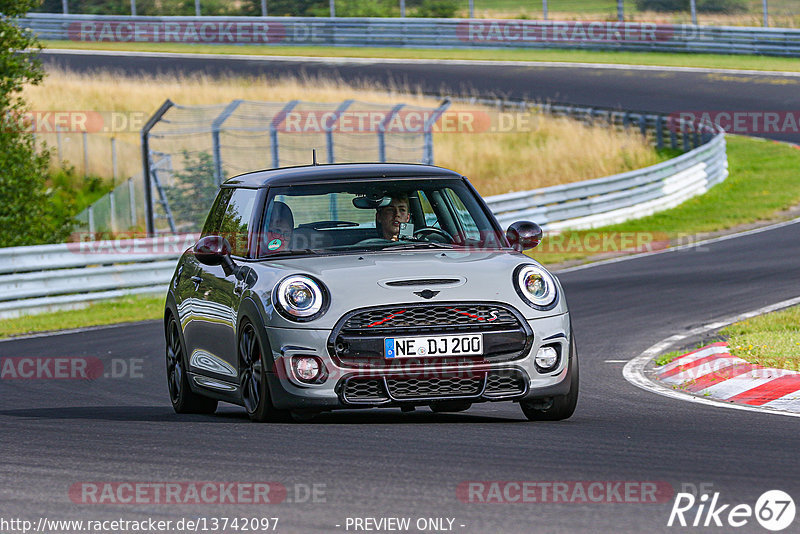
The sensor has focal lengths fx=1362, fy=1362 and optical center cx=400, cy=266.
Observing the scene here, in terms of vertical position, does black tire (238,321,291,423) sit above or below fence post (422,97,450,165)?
above

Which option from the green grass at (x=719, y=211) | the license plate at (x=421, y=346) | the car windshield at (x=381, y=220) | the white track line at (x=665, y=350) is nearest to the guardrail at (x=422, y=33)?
the green grass at (x=719, y=211)

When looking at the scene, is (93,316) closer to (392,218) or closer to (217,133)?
(217,133)

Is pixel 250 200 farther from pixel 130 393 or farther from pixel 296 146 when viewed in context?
pixel 296 146

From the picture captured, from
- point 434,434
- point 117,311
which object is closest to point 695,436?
point 434,434

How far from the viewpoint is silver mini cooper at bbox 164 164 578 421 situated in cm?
740

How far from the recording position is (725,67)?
4269 centimetres

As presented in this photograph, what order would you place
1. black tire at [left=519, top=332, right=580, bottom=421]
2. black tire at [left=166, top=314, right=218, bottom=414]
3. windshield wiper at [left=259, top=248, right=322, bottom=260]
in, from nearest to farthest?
1. black tire at [left=519, top=332, right=580, bottom=421]
2. windshield wiper at [left=259, top=248, right=322, bottom=260]
3. black tire at [left=166, top=314, right=218, bottom=414]

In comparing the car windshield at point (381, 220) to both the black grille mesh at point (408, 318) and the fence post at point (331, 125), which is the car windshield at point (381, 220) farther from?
the fence post at point (331, 125)

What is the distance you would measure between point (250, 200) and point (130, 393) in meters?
2.74

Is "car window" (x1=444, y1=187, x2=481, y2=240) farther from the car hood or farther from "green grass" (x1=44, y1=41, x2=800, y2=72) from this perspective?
"green grass" (x1=44, y1=41, x2=800, y2=72)

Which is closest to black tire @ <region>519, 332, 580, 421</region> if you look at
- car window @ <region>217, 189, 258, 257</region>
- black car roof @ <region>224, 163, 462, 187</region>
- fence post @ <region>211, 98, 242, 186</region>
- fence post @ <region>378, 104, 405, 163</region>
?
black car roof @ <region>224, 163, 462, 187</region>

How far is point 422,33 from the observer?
49.2 m

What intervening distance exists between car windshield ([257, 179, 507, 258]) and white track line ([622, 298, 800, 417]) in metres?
1.85

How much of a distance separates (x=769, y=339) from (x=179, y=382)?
4951 millimetres
